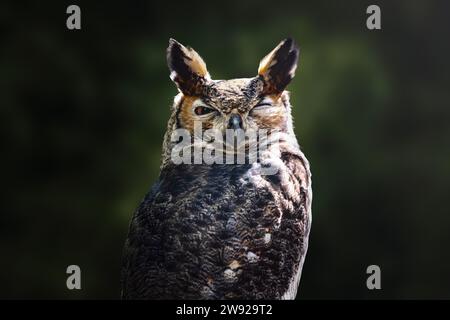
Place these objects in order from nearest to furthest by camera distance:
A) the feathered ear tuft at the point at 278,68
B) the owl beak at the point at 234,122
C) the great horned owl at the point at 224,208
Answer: the great horned owl at the point at 224,208
the owl beak at the point at 234,122
the feathered ear tuft at the point at 278,68

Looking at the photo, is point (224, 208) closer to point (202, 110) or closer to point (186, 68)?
point (202, 110)

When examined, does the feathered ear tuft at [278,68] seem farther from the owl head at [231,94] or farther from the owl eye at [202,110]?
the owl eye at [202,110]

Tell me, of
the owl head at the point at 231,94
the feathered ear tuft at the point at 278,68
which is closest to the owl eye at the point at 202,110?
the owl head at the point at 231,94

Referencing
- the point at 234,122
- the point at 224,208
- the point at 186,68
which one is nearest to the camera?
the point at 224,208

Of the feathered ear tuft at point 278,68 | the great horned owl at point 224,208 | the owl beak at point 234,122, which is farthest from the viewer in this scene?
the feathered ear tuft at point 278,68

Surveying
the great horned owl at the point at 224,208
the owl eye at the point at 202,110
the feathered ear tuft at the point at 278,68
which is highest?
the feathered ear tuft at the point at 278,68

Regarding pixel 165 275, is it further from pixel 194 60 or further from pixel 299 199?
pixel 194 60

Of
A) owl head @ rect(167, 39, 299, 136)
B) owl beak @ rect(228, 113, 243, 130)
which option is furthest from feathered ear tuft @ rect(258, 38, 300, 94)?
owl beak @ rect(228, 113, 243, 130)

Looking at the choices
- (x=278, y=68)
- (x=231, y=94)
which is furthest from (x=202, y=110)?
(x=278, y=68)

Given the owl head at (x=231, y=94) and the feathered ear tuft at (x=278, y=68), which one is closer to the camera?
the owl head at (x=231, y=94)

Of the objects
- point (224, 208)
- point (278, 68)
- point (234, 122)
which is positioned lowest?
point (224, 208)
